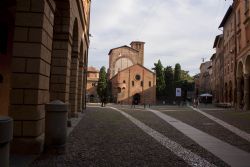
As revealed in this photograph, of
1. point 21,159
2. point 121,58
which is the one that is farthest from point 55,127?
point 121,58

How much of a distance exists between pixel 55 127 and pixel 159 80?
71586 millimetres

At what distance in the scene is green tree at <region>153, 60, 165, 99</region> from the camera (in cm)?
7662

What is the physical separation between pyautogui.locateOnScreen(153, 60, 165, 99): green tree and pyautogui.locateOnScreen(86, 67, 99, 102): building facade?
575 inches

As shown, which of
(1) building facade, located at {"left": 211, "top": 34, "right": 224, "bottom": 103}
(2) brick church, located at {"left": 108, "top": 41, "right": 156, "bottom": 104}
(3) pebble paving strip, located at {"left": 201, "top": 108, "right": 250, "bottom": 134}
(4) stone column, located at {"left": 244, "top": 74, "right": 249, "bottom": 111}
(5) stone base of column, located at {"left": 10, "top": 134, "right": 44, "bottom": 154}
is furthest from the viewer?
(2) brick church, located at {"left": 108, "top": 41, "right": 156, "bottom": 104}

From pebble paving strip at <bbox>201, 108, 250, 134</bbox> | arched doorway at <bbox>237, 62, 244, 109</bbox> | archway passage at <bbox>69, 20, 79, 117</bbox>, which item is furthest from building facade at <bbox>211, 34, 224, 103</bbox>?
archway passage at <bbox>69, 20, 79, 117</bbox>

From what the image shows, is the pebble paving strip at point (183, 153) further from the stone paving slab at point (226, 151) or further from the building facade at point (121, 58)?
the building facade at point (121, 58)

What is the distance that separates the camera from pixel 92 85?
8869 centimetres

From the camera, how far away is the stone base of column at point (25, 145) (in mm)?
6812

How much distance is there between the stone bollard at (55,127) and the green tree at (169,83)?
69.6 m

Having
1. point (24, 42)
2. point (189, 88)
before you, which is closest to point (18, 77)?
point (24, 42)

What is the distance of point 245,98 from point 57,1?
25492 millimetres

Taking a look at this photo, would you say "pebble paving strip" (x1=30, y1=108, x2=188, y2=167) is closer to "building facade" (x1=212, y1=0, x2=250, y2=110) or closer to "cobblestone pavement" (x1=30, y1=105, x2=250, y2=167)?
"cobblestone pavement" (x1=30, y1=105, x2=250, y2=167)

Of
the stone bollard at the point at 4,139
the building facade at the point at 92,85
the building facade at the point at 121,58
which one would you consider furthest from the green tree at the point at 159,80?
the stone bollard at the point at 4,139

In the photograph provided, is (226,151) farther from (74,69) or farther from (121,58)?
(121,58)
